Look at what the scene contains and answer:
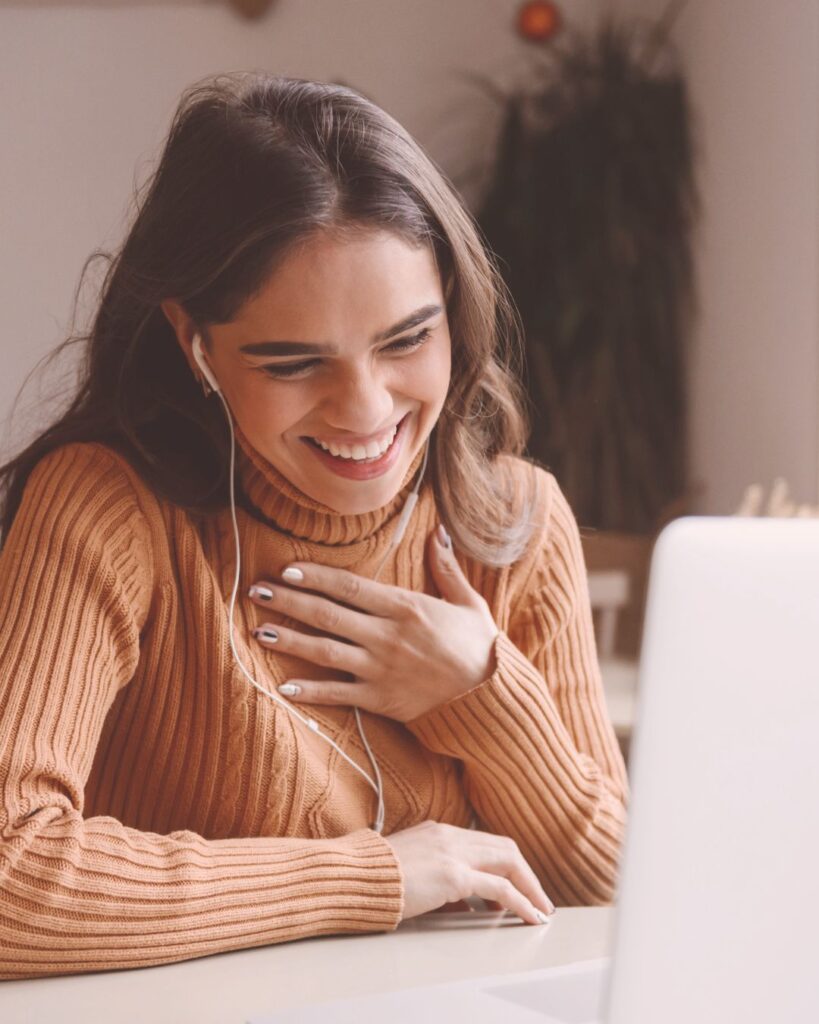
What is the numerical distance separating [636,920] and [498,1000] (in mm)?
361

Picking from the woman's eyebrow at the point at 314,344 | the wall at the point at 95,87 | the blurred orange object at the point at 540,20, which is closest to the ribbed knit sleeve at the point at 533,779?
the woman's eyebrow at the point at 314,344

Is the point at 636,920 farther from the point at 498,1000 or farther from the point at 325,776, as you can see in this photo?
the point at 325,776

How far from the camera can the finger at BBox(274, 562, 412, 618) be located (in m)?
1.20

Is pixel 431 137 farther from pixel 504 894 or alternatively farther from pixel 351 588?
pixel 504 894

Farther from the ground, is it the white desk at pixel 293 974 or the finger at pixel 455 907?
the white desk at pixel 293 974

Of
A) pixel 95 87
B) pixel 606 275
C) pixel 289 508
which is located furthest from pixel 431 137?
pixel 289 508

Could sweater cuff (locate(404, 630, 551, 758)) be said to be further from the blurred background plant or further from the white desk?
the blurred background plant

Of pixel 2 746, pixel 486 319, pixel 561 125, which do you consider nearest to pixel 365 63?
pixel 561 125

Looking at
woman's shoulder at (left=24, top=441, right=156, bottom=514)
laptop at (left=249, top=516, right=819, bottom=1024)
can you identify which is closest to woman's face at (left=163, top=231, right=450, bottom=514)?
woman's shoulder at (left=24, top=441, right=156, bottom=514)

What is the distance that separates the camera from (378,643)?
1.20 m

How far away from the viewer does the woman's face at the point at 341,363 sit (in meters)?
1.04

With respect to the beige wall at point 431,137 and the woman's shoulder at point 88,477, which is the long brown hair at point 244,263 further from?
the beige wall at point 431,137

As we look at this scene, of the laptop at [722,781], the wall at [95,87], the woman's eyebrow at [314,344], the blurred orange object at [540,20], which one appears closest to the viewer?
the laptop at [722,781]

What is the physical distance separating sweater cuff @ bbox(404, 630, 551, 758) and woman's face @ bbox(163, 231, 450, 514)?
0.19 m
